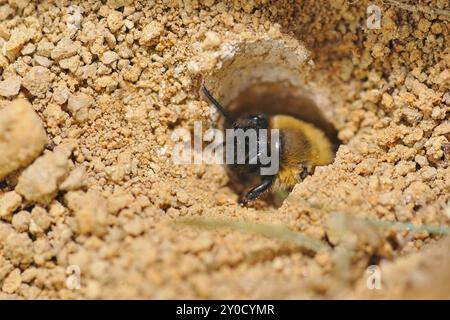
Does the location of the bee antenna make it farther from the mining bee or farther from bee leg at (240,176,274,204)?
bee leg at (240,176,274,204)

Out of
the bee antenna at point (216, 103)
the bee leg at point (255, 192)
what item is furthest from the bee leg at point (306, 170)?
the bee antenna at point (216, 103)

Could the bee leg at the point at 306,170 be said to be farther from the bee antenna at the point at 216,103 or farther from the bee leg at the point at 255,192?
the bee antenna at the point at 216,103

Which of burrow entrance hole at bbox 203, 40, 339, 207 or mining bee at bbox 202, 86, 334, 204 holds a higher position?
burrow entrance hole at bbox 203, 40, 339, 207

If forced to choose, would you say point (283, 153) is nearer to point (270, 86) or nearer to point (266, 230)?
point (270, 86)

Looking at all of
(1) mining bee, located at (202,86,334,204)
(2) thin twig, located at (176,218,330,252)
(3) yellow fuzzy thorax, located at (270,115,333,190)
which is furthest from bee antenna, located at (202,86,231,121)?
(2) thin twig, located at (176,218,330,252)

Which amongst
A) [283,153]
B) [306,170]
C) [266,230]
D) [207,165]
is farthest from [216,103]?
[266,230]

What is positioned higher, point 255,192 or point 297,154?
point 297,154
